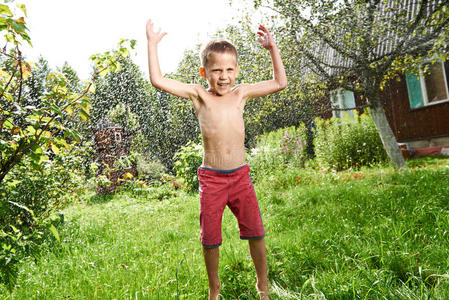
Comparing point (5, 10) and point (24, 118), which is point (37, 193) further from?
point (5, 10)

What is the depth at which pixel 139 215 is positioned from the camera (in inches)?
213

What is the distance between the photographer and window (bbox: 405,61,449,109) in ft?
26.6

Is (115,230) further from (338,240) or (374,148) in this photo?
(374,148)

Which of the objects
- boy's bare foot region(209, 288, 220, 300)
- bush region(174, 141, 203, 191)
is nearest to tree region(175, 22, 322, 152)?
bush region(174, 141, 203, 191)

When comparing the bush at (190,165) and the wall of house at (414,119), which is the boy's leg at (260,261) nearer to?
the bush at (190,165)

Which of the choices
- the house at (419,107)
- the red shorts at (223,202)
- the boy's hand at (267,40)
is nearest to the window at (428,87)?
the house at (419,107)

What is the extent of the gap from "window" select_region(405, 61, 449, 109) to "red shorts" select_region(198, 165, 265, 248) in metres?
8.20

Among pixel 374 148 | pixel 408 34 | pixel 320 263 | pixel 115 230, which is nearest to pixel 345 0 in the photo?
pixel 408 34

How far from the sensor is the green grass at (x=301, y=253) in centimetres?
179

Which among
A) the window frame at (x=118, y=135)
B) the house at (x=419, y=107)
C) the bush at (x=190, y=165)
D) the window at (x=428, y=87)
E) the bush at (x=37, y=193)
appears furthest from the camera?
the window frame at (x=118, y=135)

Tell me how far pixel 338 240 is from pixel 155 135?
45.9 ft

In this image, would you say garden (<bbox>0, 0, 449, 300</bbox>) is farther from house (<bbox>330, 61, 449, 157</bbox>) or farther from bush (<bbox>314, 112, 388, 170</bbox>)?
house (<bbox>330, 61, 449, 157</bbox>)

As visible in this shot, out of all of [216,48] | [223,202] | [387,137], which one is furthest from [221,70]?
[387,137]

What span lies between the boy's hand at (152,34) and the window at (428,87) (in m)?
8.35
